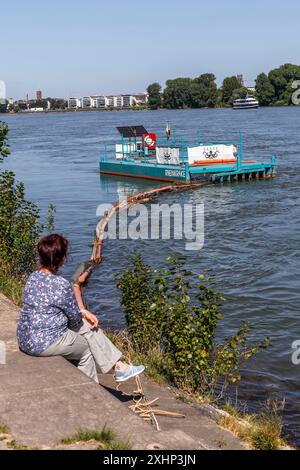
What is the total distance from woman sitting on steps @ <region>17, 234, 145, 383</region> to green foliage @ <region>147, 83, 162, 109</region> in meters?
169

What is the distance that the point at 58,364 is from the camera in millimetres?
5797

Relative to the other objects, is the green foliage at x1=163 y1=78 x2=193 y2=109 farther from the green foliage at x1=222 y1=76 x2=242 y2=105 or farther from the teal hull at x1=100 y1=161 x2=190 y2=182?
the teal hull at x1=100 y1=161 x2=190 y2=182

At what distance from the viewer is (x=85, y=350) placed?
600 centimetres

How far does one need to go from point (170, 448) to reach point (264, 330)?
280 inches

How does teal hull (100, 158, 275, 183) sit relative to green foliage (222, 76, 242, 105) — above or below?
below

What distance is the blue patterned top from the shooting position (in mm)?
5691

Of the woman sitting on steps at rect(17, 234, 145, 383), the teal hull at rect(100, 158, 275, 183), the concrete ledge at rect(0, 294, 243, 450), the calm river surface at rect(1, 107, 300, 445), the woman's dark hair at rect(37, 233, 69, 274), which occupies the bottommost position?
the calm river surface at rect(1, 107, 300, 445)

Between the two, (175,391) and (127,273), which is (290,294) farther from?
(175,391)

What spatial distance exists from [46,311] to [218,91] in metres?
164

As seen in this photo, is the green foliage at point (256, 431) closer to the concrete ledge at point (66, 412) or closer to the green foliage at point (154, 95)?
the concrete ledge at point (66, 412)

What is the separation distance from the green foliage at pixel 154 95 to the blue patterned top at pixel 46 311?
555ft

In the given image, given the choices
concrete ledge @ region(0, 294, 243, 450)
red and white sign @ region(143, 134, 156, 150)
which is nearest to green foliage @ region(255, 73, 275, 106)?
red and white sign @ region(143, 134, 156, 150)
